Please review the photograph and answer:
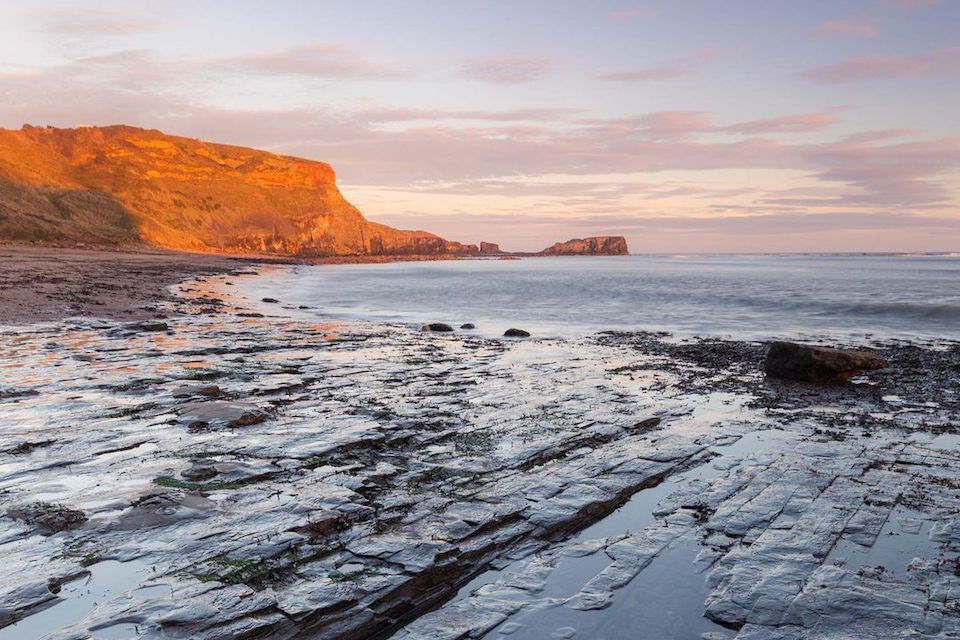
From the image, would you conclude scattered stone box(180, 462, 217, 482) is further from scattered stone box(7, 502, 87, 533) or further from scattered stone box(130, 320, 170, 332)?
scattered stone box(130, 320, 170, 332)

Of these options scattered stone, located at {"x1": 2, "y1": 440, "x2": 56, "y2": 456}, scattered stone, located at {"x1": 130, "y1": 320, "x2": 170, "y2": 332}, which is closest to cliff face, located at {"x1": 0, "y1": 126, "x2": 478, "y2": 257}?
scattered stone, located at {"x1": 130, "y1": 320, "x2": 170, "y2": 332}

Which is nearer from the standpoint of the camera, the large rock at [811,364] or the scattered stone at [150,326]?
the large rock at [811,364]

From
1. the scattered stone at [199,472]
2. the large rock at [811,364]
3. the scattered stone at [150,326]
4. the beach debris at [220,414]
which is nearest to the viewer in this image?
the scattered stone at [199,472]

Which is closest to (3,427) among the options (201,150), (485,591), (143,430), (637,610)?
(143,430)

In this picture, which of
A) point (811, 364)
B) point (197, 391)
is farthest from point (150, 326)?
point (811, 364)

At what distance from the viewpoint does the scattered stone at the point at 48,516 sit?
18.0ft

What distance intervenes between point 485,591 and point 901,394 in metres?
11.1

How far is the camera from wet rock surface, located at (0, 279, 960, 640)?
4.43 m

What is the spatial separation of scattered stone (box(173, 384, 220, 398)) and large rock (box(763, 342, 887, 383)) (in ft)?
37.3

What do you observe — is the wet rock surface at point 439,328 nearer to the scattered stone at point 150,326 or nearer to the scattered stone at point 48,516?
the scattered stone at point 150,326

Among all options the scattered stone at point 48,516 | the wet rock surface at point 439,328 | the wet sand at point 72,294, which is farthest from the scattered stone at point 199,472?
the wet sand at point 72,294

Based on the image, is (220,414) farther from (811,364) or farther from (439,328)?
(439,328)

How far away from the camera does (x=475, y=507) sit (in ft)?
20.4

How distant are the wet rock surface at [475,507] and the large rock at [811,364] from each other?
3.04 feet
